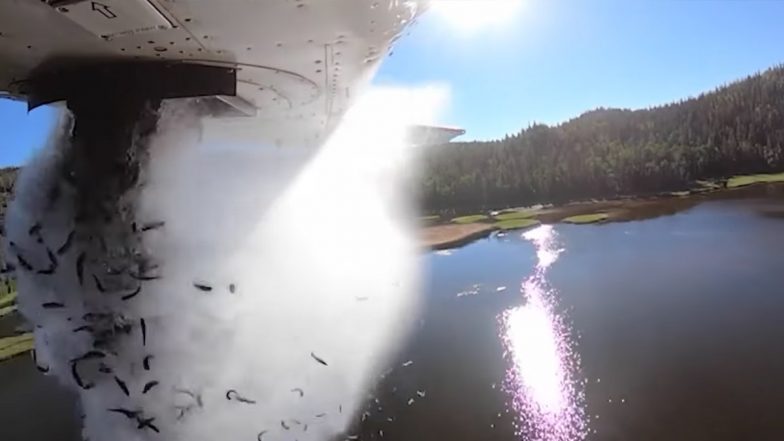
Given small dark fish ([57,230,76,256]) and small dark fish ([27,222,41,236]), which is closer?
small dark fish ([57,230,76,256])

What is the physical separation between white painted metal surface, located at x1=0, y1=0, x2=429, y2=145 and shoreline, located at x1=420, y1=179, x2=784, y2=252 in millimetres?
18024

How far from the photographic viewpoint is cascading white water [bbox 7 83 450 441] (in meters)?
3.01

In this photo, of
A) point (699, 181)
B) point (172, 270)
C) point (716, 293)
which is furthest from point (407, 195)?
point (172, 270)

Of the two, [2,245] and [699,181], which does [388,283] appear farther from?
[699,181]

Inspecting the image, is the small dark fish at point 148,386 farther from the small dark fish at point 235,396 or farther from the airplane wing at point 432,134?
the airplane wing at point 432,134

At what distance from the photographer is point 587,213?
77.5 feet

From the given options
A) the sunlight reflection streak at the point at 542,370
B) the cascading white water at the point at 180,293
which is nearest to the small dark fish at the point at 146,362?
the cascading white water at the point at 180,293

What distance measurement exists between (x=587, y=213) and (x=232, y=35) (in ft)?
76.6

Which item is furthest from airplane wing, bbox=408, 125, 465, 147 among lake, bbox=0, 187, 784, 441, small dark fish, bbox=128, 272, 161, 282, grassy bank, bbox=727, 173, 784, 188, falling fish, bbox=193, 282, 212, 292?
grassy bank, bbox=727, 173, 784, 188

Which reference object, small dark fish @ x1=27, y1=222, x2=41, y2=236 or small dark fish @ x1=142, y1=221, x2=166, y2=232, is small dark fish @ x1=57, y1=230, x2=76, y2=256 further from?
small dark fish @ x1=142, y1=221, x2=166, y2=232

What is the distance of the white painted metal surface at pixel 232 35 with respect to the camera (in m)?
2.24

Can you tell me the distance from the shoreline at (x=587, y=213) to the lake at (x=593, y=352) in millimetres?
2903

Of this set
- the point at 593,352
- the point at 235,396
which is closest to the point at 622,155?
the point at 593,352

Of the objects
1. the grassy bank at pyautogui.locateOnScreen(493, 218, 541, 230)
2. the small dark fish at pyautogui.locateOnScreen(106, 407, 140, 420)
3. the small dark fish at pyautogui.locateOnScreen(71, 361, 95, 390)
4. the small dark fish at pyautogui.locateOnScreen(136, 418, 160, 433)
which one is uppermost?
the small dark fish at pyautogui.locateOnScreen(71, 361, 95, 390)
